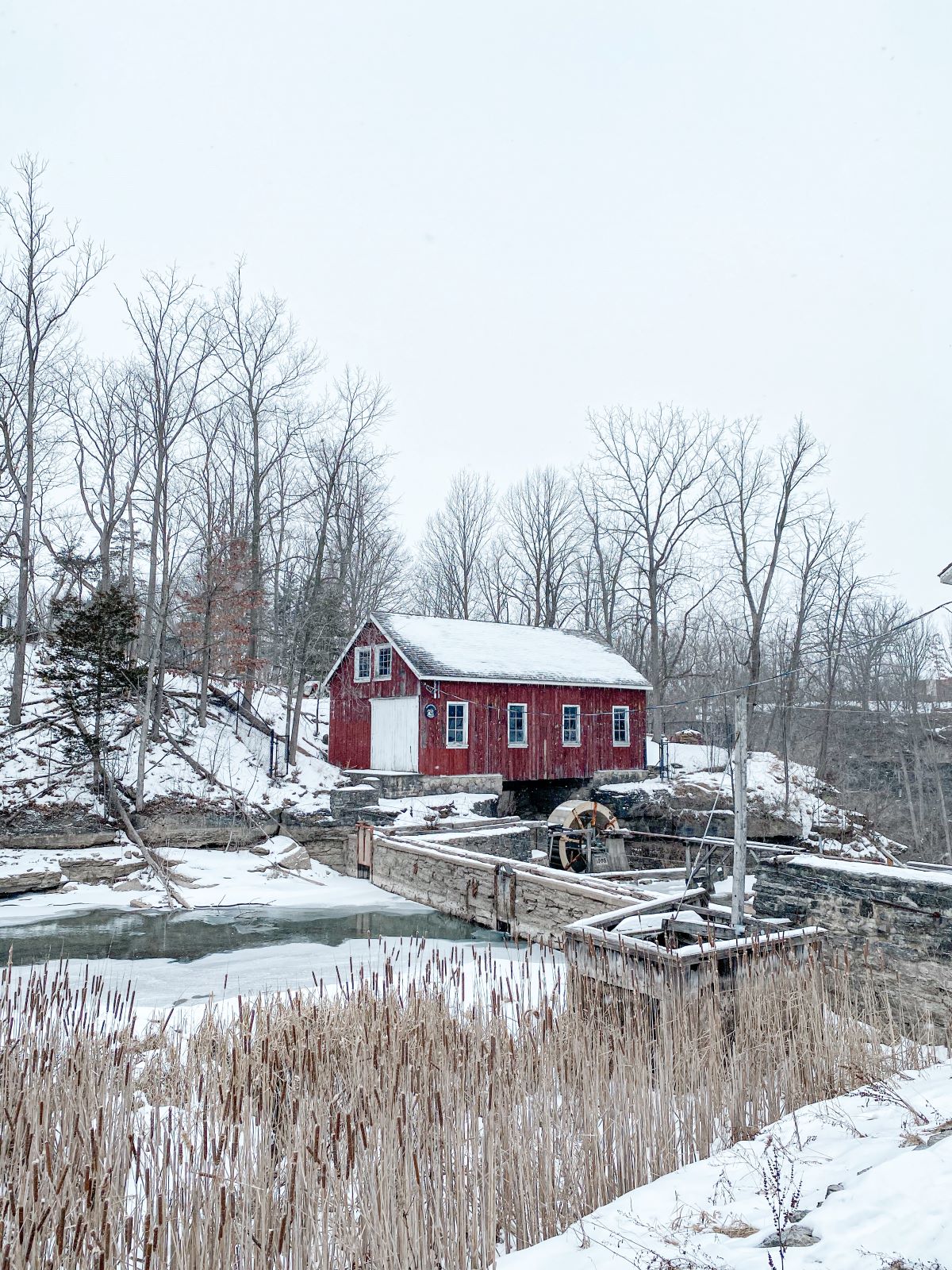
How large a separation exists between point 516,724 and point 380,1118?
2054cm

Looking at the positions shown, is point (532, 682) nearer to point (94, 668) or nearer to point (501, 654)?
point (501, 654)

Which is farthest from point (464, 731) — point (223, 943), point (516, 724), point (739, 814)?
point (739, 814)

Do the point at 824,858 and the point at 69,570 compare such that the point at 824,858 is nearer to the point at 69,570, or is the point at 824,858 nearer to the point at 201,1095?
the point at 201,1095

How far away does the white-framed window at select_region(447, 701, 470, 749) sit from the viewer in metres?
22.7

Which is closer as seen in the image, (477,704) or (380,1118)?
(380,1118)

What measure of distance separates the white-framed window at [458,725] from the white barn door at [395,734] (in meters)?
0.86

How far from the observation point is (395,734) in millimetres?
23234

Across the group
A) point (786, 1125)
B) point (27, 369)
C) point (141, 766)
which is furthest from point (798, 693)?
point (786, 1125)

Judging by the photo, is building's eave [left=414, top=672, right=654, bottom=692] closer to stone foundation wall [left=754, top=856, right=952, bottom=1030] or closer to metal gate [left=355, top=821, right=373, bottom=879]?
metal gate [left=355, top=821, right=373, bottom=879]

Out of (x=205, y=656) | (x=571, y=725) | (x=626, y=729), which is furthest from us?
(x=626, y=729)

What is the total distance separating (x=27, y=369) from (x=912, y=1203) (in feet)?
79.5

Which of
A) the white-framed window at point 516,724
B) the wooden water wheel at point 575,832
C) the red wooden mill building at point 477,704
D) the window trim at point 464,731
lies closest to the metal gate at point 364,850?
the wooden water wheel at point 575,832

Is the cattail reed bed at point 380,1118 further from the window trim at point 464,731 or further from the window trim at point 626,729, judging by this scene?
the window trim at point 626,729

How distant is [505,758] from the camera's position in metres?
23.7
